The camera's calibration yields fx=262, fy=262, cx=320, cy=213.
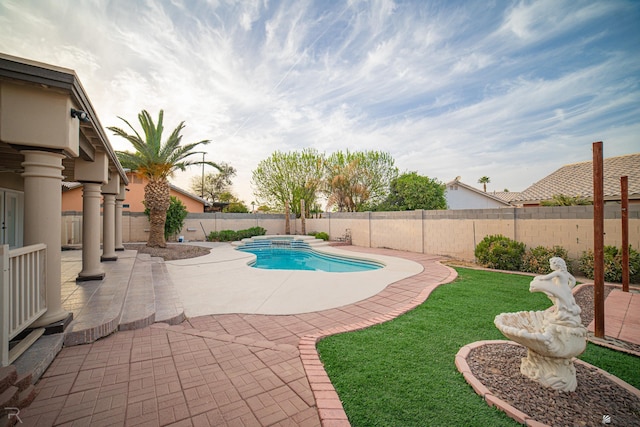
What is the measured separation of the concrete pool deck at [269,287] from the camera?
475cm

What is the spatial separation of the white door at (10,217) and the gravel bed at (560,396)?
10.3 meters

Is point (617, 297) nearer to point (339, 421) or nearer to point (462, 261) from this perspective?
point (462, 261)

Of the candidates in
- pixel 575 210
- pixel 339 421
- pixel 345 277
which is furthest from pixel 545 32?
pixel 339 421

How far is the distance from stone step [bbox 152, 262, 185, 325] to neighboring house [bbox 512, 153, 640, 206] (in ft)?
51.8

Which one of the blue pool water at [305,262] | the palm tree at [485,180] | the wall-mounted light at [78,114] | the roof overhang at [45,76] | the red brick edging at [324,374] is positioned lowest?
the blue pool water at [305,262]

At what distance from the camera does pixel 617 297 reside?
5125 millimetres

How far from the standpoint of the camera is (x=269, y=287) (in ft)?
19.8

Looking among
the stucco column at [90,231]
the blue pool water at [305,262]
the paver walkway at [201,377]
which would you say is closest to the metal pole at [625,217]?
the paver walkway at [201,377]

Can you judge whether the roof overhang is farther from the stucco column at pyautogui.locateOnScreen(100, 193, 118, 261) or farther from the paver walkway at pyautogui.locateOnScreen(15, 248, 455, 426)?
the stucco column at pyautogui.locateOnScreen(100, 193, 118, 261)

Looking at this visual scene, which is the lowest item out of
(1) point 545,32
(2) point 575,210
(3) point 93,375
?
(3) point 93,375

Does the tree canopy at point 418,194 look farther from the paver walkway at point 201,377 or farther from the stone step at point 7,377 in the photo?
the stone step at point 7,377

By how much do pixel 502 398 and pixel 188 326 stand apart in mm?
3893

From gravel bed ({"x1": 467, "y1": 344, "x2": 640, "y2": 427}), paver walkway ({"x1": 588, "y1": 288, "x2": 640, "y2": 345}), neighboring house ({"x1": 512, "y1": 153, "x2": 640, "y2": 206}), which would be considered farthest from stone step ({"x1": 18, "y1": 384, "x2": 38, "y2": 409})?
neighboring house ({"x1": 512, "y1": 153, "x2": 640, "y2": 206})

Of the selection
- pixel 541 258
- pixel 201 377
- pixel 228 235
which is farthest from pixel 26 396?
pixel 228 235
